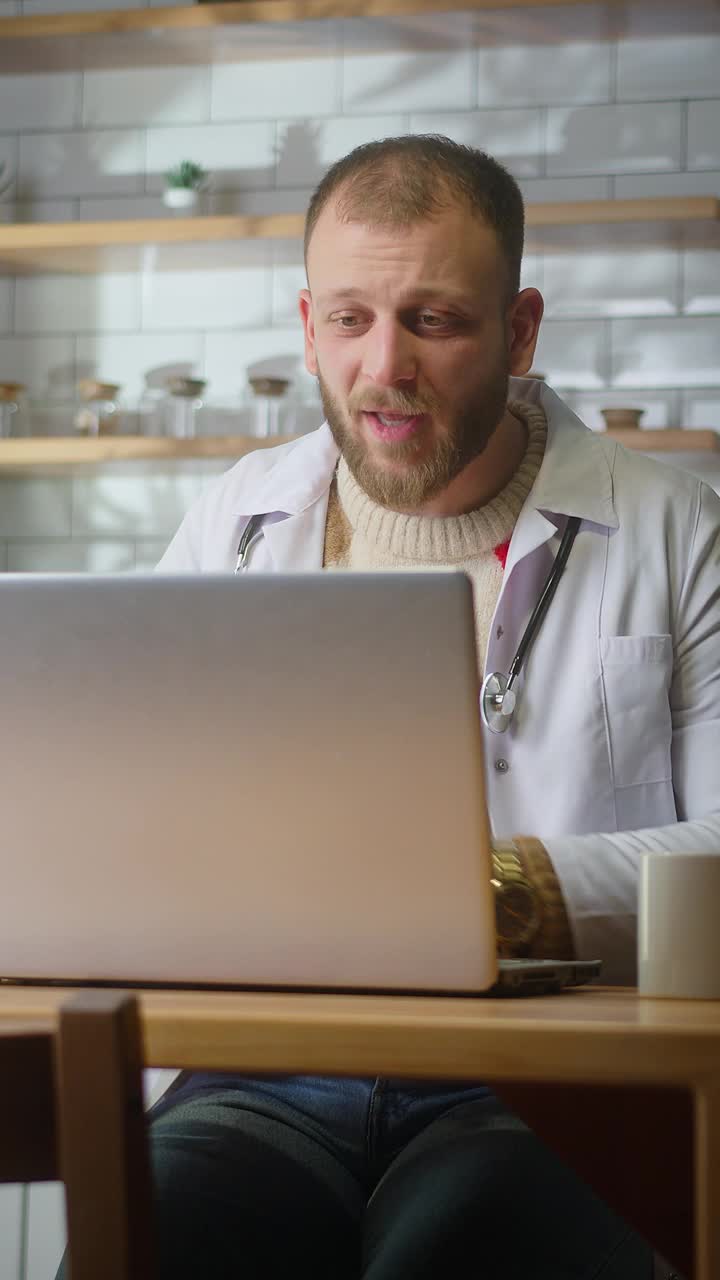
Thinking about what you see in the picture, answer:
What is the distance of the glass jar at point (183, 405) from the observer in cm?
318

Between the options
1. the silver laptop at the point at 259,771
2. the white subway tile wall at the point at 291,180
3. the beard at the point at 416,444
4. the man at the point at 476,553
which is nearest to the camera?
the silver laptop at the point at 259,771

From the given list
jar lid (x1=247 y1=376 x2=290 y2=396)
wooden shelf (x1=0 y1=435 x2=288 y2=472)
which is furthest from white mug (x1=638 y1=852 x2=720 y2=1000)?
jar lid (x1=247 y1=376 x2=290 y2=396)

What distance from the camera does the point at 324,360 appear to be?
1647 mm

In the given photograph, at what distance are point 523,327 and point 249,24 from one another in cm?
169

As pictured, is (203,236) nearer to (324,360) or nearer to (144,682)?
(324,360)

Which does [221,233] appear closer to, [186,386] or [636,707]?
[186,386]

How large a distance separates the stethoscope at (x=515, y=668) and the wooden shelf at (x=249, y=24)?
182 cm

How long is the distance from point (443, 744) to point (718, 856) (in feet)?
0.74

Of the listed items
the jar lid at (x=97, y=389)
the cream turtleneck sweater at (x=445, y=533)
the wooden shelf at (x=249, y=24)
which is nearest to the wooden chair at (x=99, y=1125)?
the cream turtleneck sweater at (x=445, y=533)

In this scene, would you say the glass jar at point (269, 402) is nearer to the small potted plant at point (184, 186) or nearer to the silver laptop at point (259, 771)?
the small potted plant at point (184, 186)

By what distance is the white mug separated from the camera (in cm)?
86

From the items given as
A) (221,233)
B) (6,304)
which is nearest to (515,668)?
(221,233)

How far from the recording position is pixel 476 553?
1.73 meters

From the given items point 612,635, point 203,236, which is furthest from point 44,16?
point 612,635
